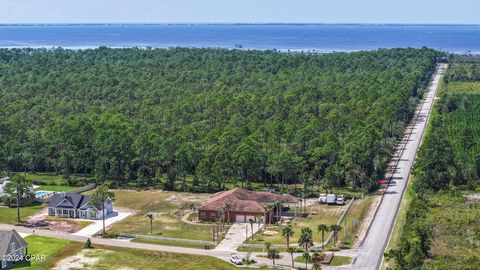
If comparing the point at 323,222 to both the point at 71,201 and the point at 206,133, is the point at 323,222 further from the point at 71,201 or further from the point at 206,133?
the point at 206,133

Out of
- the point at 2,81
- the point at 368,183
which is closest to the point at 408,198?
the point at 368,183

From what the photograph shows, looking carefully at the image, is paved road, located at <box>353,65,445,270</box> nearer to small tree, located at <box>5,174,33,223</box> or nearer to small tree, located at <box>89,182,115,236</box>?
small tree, located at <box>89,182,115,236</box>

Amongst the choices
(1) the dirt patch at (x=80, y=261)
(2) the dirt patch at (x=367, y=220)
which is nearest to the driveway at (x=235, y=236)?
(2) the dirt patch at (x=367, y=220)

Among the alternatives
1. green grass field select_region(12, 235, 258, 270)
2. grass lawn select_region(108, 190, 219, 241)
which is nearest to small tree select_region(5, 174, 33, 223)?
grass lawn select_region(108, 190, 219, 241)

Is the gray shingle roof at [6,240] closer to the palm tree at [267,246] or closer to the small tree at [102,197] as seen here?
the small tree at [102,197]

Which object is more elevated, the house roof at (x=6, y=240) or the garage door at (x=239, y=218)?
the house roof at (x=6, y=240)

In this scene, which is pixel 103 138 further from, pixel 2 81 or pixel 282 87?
pixel 2 81

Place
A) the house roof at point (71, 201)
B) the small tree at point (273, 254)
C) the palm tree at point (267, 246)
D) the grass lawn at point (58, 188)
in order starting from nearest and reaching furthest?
the small tree at point (273, 254), the palm tree at point (267, 246), the house roof at point (71, 201), the grass lawn at point (58, 188)

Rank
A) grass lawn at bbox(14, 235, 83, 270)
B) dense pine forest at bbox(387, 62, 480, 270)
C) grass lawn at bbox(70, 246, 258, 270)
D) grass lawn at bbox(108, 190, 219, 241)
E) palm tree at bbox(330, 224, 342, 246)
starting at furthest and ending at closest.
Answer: grass lawn at bbox(108, 190, 219, 241) → palm tree at bbox(330, 224, 342, 246) → grass lawn at bbox(14, 235, 83, 270) → grass lawn at bbox(70, 246, 258, 270) → dense pine forest at bbox(387, 62, 480, 270)

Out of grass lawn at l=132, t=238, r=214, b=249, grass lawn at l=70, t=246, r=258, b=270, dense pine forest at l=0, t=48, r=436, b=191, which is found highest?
dense pine forest at l=0, t=48, r=436, b=191
